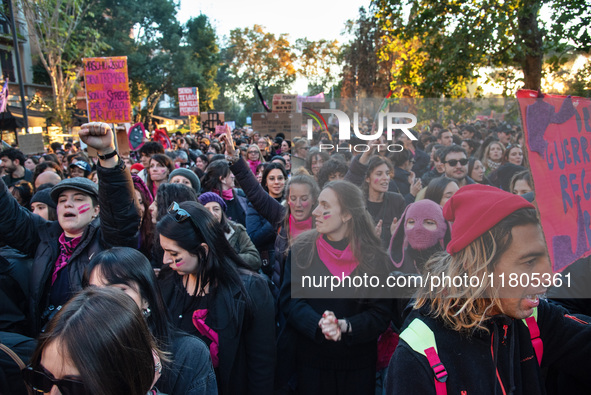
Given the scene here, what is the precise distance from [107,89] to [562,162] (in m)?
7.35

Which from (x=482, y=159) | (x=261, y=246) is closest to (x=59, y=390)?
(x=482, y=159)

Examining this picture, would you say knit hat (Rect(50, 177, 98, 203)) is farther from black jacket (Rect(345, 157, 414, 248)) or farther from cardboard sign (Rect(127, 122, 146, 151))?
cardboard sign (Rect(127, 122, 146, 151))

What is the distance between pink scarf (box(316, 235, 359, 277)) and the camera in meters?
2.17

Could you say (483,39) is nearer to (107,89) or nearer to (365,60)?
(107,89)

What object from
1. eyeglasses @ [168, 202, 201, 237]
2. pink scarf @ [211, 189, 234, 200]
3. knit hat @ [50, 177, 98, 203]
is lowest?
pink scarf @ [211, 189, 234, 200]

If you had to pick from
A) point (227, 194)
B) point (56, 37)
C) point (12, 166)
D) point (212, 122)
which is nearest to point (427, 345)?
point (227, 194)

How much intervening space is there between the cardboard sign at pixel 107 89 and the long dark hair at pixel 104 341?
21.5 feet

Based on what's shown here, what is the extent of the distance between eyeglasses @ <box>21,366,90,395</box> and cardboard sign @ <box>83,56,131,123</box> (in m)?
6.64

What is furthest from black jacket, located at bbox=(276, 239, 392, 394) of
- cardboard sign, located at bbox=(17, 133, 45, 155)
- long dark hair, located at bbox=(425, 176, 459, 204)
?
cardboard sign, located at bbox=(17, 133, 45, 155)

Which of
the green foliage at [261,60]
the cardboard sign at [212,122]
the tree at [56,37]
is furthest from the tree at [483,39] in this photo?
the green foliage at [261,60]

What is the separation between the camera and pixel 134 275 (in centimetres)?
172

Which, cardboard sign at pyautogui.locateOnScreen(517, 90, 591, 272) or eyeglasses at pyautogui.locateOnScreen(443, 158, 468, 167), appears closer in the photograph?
cardboard sign at pyautogui.locateOnScreen(517, 90, 591, 272)

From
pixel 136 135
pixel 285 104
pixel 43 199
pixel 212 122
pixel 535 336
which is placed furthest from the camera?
pixel 212 122

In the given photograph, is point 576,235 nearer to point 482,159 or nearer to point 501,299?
point 501,299
